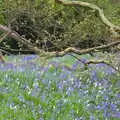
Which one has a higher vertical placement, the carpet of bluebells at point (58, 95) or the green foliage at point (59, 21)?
the carpet of bluebells at point (58, 95)

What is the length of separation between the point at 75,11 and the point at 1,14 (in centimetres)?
319

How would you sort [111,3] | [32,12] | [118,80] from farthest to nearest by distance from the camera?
[111,3]
[32,12]
[118,80]

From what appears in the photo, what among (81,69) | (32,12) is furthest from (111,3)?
(81,69)

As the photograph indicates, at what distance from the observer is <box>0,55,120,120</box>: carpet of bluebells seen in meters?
5.05

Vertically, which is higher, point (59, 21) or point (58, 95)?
point (58, 95)

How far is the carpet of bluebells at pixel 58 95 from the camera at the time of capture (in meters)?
5.05

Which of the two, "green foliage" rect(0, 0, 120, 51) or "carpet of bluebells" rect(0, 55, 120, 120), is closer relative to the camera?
"carpet of bluebells" rect(0, 55, 120, 120)

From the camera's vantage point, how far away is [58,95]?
6.09 m

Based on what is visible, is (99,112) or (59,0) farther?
(59,0)

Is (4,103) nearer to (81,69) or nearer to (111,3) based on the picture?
(81,69)

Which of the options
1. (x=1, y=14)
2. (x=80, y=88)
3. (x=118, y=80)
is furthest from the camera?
(x=1, y=14)

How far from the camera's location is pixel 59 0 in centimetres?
671

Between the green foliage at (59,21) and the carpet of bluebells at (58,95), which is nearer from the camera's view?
the carpet of bluebells at (58,95)

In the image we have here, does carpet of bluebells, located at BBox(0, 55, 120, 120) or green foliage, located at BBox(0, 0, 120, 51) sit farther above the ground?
carpet of bluebells, located at BBox(0, 55, 120, 120)
